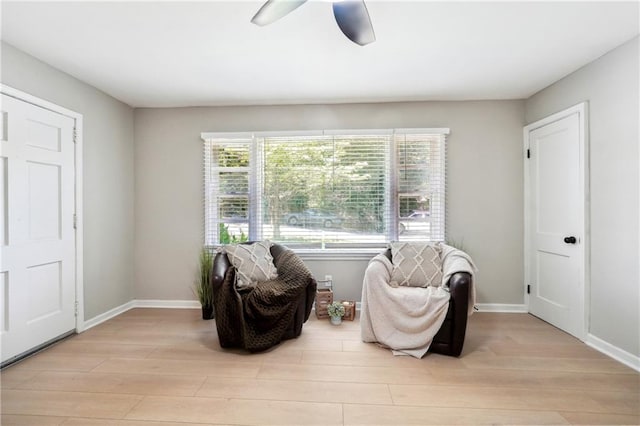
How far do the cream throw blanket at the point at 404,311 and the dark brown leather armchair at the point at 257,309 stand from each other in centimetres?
56

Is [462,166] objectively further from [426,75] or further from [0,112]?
[0,112]

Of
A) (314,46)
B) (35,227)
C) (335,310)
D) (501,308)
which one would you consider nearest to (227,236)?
(335,310)

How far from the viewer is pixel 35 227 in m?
2.46

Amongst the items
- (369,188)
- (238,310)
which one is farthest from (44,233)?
(369,188)

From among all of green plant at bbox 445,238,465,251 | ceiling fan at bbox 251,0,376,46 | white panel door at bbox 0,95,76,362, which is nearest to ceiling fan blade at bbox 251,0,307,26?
ceiling fan at bbox 251,0,376,46

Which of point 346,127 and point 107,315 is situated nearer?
point 107,315

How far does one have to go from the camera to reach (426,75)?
9.30 ft

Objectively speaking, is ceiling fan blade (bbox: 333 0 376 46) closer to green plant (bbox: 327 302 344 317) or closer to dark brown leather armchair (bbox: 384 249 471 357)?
dark brown leather armchair (bbox: 384 249 471 357)

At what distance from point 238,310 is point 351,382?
101 centimetres

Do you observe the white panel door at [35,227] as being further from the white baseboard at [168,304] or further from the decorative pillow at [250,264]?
the decorative pillow at [250,264]

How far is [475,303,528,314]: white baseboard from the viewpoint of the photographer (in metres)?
3.44

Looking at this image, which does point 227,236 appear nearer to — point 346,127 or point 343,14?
point 346,127

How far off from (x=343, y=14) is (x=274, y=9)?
36 cm

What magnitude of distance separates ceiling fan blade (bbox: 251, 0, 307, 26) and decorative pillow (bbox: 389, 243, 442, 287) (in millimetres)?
2244
